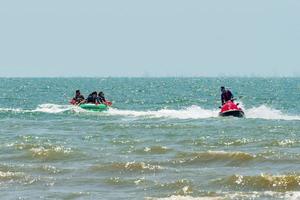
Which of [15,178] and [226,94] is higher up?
[226,94]

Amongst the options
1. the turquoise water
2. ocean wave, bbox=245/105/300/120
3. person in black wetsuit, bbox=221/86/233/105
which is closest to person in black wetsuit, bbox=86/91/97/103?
the turquoise water

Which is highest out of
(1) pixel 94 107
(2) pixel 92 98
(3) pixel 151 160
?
(2) pixel 92 98

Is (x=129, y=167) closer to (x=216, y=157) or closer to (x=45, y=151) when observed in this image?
(x=216, y=157)

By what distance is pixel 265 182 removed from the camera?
18.9 meters

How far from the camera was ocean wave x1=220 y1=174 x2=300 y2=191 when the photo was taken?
18.4 meters

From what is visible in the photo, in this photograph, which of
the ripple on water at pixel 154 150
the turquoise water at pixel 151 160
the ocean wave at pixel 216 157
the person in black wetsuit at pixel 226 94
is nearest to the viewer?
the turquoise water at pixel 151 160

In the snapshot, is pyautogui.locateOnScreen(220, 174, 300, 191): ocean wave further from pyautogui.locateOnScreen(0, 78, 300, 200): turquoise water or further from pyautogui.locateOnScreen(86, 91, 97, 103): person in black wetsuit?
pyautogui.locateOnScreen(86, 91, 97, 103): person in black wetsuit

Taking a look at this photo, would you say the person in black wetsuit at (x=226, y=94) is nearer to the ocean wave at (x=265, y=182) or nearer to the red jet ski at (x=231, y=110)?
the red jet ski at (x=231, y=110)

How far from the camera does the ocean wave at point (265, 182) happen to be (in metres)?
18.4

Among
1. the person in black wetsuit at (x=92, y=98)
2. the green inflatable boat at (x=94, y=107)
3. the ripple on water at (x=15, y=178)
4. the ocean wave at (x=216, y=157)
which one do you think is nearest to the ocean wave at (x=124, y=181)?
the ripple on water at (x=15, y=178)

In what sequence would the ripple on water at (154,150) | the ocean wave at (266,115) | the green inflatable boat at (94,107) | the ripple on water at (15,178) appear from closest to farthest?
1. the ripple on water at (15,178)
2. the ripple on water at (154,150)
3. the ocean wave at (266,115)
4. the green inflatable boat at (94,107)

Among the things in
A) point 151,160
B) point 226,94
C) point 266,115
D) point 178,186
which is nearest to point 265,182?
point 178,186

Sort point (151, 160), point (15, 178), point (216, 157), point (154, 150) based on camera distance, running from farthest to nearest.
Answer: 1. point (154, 150)
2. point (216, 157)
3. point (151, 160)
4. point (15, 178)

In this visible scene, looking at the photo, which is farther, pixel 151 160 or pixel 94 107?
pixel 94 107
